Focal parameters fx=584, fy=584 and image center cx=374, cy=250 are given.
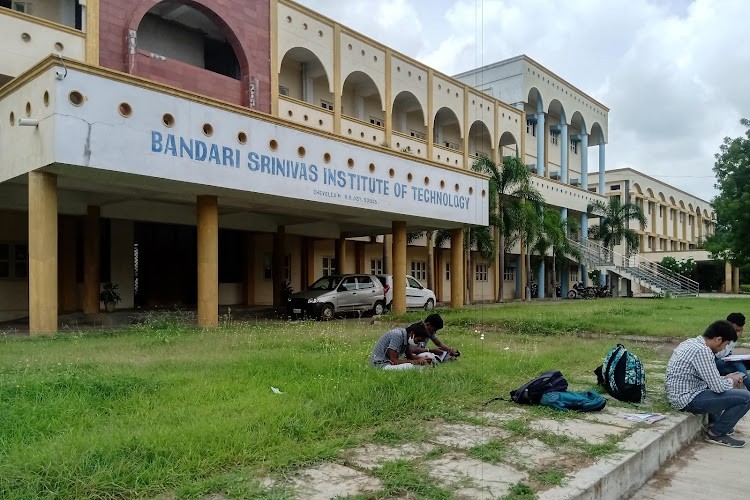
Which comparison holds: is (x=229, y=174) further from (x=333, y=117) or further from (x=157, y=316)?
(x=333, y=117)

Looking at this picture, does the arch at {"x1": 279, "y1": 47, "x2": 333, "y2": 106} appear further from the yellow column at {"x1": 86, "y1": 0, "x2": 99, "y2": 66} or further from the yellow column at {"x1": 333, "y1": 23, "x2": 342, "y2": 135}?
the yellow column at {"x1": 86, "y1": 0, "x2": 99, "y2": 66}

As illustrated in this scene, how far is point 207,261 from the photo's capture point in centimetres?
1493

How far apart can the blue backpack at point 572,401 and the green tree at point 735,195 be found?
31383 millimetres

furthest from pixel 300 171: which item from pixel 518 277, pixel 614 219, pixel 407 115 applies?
pixel 614 219

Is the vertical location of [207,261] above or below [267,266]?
above

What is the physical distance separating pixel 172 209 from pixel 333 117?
832 centimetres

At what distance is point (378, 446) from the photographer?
4816mm

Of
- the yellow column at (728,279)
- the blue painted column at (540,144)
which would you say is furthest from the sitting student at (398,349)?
the yellow column at (728,279)

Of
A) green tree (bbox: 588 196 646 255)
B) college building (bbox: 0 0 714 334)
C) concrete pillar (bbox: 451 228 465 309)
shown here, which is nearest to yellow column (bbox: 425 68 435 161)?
college building (bbox: 0 0 714 334)

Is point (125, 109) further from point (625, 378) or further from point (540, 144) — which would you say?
point (540, 144)

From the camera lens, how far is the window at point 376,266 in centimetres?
3070

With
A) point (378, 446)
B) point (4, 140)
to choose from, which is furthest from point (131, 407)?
point (4, 140)

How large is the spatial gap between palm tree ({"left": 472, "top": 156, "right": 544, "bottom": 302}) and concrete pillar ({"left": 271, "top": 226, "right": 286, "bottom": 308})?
393 inches

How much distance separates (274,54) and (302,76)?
4007mm
